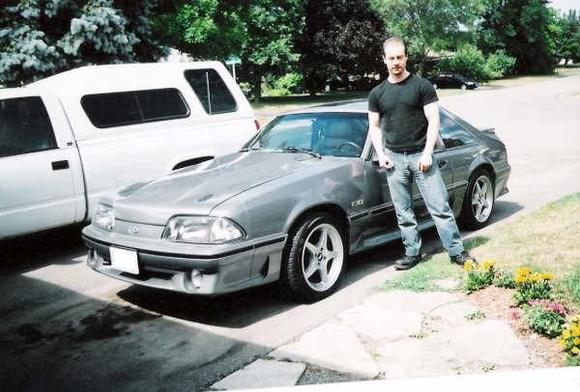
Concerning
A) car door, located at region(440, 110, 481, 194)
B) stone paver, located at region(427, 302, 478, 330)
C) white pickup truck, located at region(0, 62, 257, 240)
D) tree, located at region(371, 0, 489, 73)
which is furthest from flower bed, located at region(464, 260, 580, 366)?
tree, located at region(371, 0, 489, 73)

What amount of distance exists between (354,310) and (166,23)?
23.6m

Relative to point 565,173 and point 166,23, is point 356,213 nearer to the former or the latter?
point 565,173

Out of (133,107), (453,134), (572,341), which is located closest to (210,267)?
(572,341)

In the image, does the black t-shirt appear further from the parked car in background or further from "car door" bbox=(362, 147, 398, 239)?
the parked car in background

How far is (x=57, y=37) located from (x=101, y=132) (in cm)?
1182

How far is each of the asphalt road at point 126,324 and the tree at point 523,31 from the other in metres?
62.2

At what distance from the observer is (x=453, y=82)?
4775 cm

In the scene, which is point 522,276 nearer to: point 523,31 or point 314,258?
point 314,258

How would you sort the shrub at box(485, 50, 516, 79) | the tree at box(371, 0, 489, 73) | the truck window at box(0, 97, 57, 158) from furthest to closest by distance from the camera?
the shrub at box(485, 50, 516, 79)
the tree at box(371, 0, 489, 73)
the truck window at box(0, 97, 57, 158)

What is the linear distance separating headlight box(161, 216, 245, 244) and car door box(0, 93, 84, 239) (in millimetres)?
2368

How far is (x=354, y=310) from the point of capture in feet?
14.2

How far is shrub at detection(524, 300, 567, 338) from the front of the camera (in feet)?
11.9

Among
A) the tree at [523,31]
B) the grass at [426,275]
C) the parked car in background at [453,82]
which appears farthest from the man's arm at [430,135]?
the tree at [523,31]

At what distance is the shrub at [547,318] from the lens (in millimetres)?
3613
